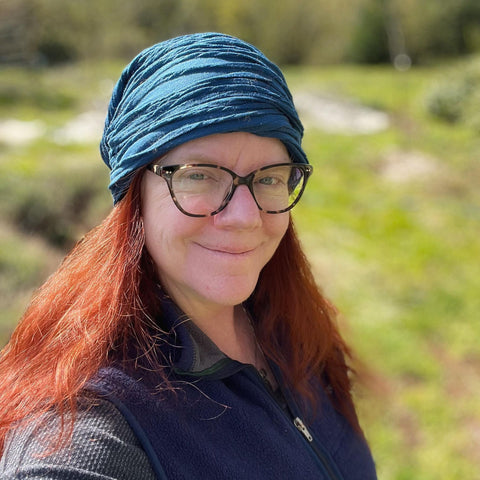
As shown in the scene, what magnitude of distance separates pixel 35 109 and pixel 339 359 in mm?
11890

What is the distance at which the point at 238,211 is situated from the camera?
1.17 metres

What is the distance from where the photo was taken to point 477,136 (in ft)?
33.1

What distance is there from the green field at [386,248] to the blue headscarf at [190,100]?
3.49 ft

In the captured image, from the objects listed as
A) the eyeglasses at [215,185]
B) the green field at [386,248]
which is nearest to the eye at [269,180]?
the eyeglasses at [215,185]

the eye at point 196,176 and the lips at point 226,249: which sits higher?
the eye at point 196,176

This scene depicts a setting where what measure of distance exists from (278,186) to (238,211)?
5.1 inches

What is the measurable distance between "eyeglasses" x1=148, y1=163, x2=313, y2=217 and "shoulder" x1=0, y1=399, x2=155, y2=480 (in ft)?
1.40

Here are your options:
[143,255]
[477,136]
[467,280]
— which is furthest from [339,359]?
[477,136]

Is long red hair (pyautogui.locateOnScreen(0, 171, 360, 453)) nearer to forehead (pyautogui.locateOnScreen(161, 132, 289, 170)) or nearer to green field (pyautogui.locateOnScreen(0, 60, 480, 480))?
forehead (pyautogui.locateOnScreen(161, 132, 289, 170))

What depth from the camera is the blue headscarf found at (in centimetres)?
109

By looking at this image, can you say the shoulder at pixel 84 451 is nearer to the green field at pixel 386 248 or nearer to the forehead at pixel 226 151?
the forehead at pixel 226 151

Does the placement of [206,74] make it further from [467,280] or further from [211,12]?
[211,12]

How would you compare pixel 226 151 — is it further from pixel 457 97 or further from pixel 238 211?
pixel 457 97

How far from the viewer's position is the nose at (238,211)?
3.83 ft
